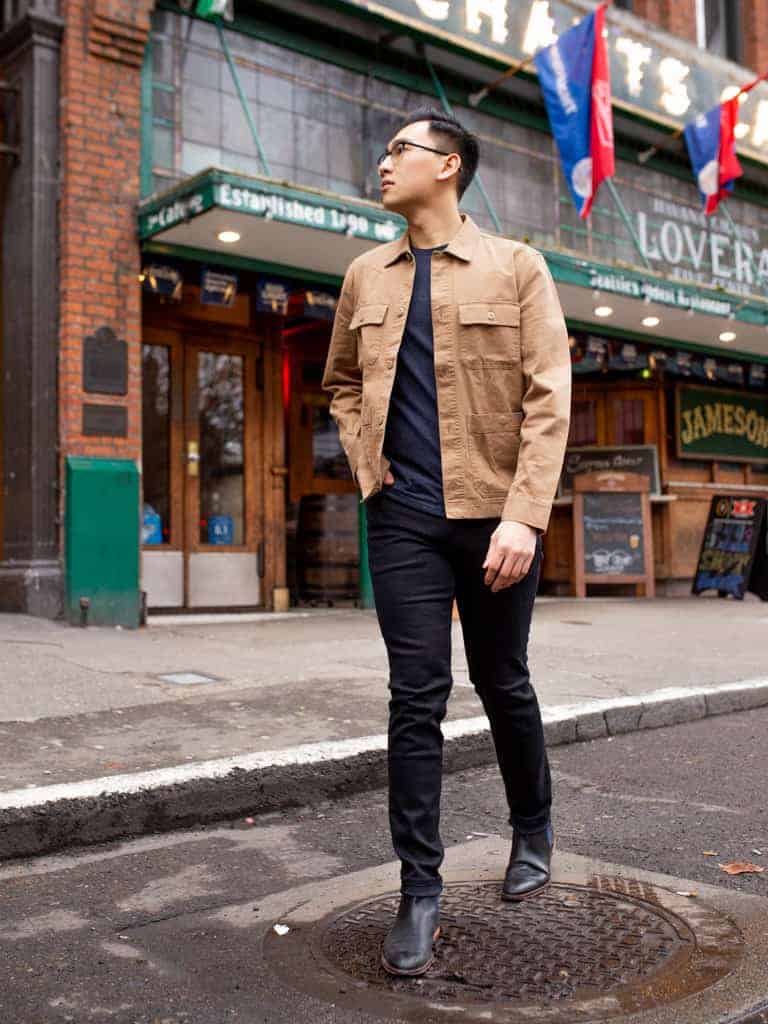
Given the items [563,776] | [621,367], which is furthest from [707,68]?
[563,776]

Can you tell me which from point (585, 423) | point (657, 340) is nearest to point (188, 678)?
point (657, 340)

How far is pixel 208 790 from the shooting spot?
3.96 meters

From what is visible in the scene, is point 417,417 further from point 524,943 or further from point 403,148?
point 524,943

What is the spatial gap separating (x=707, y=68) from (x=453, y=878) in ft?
46.2

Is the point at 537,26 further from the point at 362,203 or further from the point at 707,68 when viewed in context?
the point at 362,203

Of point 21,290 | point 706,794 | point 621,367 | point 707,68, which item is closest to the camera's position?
point 706,794

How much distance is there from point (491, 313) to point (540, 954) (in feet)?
5.19

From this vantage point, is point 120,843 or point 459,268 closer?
point 459,268

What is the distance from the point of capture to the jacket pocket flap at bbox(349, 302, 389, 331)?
2.86 m

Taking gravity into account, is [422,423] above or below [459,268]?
below

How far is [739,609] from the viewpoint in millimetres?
11961

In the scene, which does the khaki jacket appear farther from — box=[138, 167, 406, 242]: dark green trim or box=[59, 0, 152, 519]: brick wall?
box=[59, 0, 152, 519]: brick wall

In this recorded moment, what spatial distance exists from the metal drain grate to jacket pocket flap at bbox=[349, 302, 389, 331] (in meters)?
1.57

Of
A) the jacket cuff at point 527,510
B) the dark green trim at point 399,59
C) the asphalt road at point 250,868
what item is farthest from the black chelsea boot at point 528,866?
the dark green trim at point 399,59
